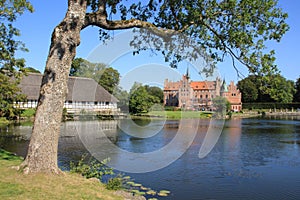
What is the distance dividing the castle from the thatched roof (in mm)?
28914

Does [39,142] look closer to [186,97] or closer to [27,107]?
[27,107]

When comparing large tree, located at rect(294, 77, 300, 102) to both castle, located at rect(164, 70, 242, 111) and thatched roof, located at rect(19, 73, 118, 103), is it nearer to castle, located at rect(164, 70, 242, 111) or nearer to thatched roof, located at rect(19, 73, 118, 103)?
castle, located at rect(164, 70, 242, 111)

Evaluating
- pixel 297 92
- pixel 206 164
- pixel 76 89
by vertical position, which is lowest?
pixel 206 164

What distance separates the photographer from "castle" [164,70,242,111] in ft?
215

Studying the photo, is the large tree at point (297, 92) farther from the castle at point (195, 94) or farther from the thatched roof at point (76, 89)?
the thatched roof at point (76, 89)

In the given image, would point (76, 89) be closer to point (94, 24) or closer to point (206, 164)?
point (206, 164)

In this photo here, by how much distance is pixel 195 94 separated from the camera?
72.0m

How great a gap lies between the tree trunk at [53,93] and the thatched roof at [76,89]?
3082cm

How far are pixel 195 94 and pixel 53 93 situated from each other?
67104 mm

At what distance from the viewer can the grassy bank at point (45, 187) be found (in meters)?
5.18

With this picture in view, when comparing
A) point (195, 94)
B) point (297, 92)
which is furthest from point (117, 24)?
point (297, 92)

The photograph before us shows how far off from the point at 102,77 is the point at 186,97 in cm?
2756

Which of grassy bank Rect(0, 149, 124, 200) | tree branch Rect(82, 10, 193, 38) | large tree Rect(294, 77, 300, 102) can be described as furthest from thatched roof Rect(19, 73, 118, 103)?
large tree Rect(294, 77, 300, 102)

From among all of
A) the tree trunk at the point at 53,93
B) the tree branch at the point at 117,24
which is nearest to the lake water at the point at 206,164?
the tree trunk at the point at 53,93
